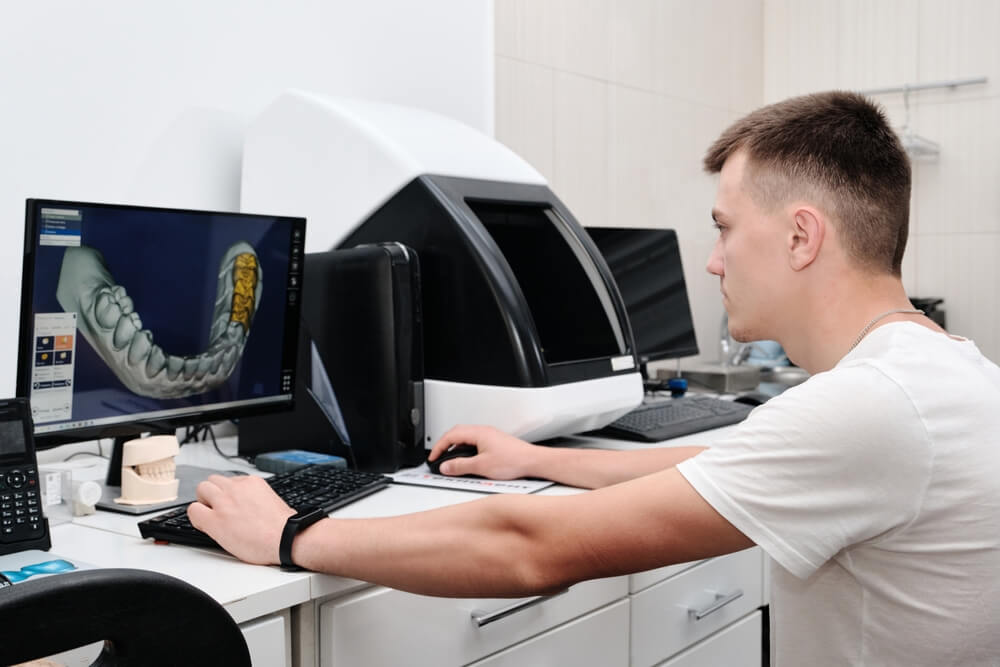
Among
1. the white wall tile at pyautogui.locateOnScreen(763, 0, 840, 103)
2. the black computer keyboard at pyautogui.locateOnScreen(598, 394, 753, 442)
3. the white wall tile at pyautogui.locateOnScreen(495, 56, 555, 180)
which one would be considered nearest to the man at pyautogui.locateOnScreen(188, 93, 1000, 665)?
the black computer keyboard at pyautogui.locateOnScreen(598, 394, 753, 442)

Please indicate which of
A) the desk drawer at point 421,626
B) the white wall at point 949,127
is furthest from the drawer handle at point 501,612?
the white wall at point 949,127

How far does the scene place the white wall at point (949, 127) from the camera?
3246mm

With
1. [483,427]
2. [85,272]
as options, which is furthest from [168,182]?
[483,427]

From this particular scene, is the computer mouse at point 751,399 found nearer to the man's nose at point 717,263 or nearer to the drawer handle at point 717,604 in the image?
the drawer handle at point 717,604

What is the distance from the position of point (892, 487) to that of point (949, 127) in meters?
2.88

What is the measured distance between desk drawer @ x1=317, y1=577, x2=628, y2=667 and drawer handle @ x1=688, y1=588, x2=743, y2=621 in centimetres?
35

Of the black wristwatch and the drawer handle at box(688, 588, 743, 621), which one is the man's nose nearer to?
the black wristwatch

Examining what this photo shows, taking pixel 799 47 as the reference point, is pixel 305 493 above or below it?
below

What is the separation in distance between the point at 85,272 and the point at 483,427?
0.62 meters

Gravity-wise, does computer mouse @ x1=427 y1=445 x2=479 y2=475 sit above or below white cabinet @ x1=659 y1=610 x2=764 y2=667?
above

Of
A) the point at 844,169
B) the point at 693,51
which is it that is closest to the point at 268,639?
the point at 844,169

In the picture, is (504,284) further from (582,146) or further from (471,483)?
(582,146)

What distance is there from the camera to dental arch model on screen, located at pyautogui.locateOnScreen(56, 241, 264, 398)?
1.22 meters

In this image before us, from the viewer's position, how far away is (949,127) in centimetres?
332
